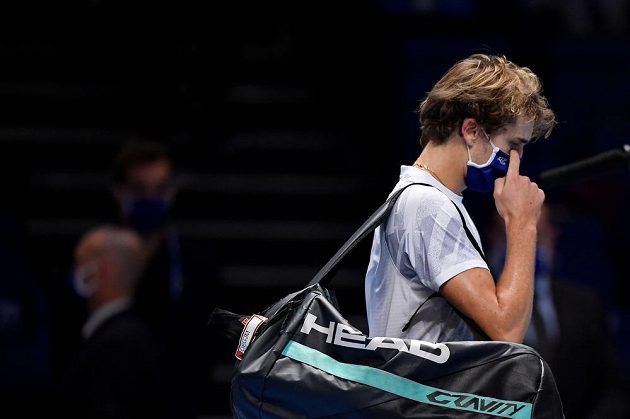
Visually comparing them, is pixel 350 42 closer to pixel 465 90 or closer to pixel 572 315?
pixel 572 315

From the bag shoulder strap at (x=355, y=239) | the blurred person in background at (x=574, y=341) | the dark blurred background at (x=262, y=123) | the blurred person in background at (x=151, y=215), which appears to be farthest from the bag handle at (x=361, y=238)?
the dark blurred background at (x=262, y=123)

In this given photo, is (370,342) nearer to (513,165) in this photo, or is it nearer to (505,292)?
(505,292)

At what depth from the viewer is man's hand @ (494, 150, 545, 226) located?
2.86 m

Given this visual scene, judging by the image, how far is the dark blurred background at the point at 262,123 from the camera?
22.1 feet

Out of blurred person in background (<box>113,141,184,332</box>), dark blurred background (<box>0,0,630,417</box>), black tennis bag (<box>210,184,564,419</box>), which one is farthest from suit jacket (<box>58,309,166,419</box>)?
black tennis bag (<box>210,184,564,419</box>)

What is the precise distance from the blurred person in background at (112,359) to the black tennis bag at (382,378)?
2456 millimetres

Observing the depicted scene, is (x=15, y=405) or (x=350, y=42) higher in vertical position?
(x=350, y=42)

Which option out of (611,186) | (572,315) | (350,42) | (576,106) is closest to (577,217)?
(611,186)

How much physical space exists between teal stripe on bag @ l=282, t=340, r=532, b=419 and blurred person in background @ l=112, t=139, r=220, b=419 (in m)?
2.85

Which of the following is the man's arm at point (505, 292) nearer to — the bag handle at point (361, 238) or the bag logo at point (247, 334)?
the bag handle at point (361, 238)

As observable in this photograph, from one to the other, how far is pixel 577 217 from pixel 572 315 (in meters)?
1.50

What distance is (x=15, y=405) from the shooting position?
258 inches

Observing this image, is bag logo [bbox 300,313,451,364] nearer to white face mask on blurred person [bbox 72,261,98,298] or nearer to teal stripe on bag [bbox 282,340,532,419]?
teal stripe on bag [bbox 282,340,532,419]

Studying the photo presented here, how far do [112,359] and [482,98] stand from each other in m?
2.68
